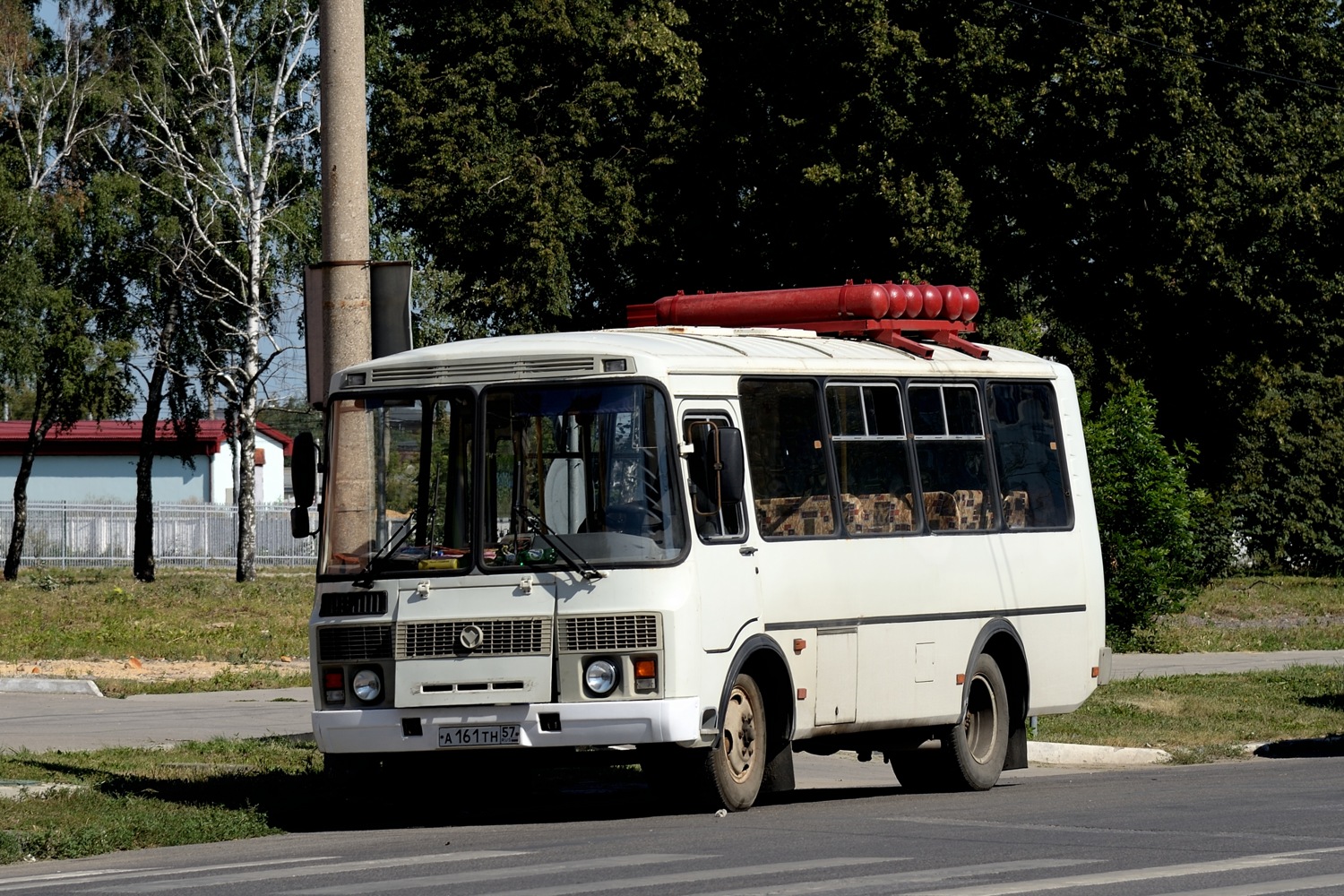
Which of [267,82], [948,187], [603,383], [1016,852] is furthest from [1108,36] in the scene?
[1016,852]

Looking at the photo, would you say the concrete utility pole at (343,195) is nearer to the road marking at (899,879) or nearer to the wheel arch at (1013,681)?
the wheel arch at (1013,681)

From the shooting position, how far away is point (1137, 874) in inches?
339

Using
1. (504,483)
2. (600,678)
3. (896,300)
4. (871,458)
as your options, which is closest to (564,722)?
(600,678)

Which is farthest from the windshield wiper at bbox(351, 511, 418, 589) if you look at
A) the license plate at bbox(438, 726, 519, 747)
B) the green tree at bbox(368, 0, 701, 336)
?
the green tree at bbox(368, 0, 701, 336)

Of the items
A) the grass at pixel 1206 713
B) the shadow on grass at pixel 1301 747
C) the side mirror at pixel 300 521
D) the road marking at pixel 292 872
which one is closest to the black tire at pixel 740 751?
the road marking at pixel 292 872

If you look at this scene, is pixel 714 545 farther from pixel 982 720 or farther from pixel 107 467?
pixel 107 467

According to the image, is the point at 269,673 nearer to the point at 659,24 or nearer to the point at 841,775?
the point at 841,775

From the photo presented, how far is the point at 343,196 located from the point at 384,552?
2.97 meters

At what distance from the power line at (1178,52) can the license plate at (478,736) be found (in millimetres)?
29022

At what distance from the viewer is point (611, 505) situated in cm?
1166

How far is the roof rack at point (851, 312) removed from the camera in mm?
14555

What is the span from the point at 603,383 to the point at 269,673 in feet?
39.7

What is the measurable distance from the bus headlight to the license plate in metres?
0.48

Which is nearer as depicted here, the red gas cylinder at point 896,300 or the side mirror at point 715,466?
the side mirror at point 715,466
